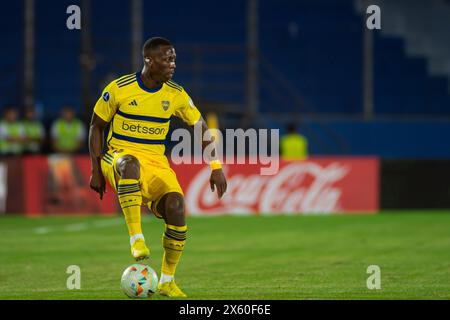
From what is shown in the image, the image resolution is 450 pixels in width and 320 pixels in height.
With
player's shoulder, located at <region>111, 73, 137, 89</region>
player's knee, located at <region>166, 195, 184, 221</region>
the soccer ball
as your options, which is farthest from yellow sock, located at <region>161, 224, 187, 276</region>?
player's shoulder, located at <region>111, 73, 137, 89</region>

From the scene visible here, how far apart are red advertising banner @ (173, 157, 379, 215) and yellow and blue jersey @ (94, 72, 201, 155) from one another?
11.6 m

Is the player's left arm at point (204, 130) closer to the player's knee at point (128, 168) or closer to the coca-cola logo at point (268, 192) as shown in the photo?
the player's knee at point (128, 168)

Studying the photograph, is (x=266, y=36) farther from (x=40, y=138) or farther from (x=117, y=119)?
(x=117, y=119)

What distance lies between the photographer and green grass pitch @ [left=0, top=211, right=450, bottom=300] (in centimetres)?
948

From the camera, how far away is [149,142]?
9.16m

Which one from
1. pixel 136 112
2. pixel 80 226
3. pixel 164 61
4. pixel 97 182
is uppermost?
pixel 164 61

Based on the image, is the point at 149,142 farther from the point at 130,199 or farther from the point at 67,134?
the point at 67,134

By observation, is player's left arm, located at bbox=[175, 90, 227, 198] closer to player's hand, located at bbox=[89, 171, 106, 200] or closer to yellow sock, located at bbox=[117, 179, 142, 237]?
yellow sock, located at bbox=[117, 179, 142, 237]

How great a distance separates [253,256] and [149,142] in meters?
4.45

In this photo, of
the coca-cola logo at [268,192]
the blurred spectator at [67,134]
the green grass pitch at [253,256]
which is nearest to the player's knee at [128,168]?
the green grass pitch at [253,256]

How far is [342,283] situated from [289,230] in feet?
24.4

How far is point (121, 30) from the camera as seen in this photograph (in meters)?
24.7

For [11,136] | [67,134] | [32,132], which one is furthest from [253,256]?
[11,136]
